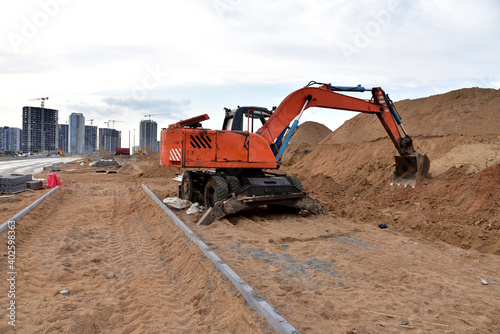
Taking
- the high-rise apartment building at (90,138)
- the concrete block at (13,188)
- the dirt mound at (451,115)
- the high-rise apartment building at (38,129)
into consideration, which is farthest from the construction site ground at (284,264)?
the high-rise apartment building at (90,138)

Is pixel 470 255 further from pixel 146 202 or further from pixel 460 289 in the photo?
pixel 146 202

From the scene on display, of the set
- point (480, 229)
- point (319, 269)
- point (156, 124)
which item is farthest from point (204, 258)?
point (156, 124)

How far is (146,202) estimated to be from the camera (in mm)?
10898

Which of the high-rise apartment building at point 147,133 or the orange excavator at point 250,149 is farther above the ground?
the high-rise apartment building at point 147,133

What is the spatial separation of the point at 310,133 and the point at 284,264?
120 ft

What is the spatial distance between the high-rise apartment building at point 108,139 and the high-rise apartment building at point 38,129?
30.5 metres

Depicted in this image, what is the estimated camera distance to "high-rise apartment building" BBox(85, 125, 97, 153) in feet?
484

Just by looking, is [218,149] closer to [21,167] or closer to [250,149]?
[250,149]

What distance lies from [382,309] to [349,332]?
2.34ft

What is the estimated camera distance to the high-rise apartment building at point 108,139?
134125mm

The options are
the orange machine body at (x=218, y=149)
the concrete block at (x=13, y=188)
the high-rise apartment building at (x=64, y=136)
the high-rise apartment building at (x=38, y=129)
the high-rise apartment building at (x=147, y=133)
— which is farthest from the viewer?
the high-rise apartment building at (x=64, y=136)

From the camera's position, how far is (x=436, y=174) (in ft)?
36.7

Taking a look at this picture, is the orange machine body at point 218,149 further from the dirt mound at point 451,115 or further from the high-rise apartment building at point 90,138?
the high-rise apartment building at point 90,138

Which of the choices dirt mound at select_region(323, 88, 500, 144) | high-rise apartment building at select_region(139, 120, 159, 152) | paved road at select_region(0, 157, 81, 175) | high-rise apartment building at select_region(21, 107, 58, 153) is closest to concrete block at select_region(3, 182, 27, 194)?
paved road at select_region(0, 157, 81, 175)
